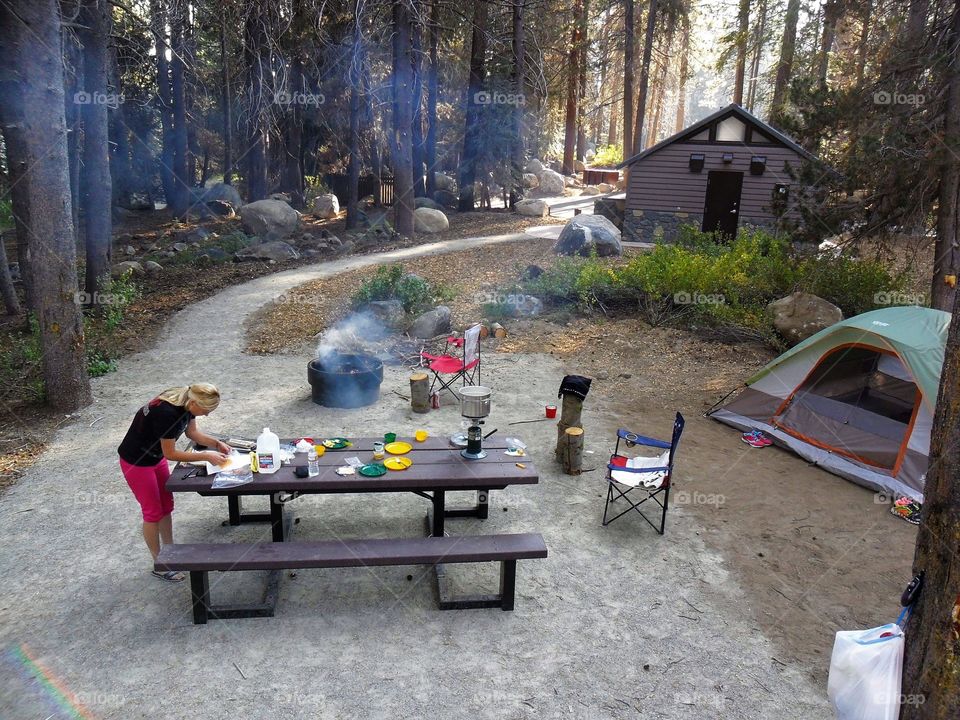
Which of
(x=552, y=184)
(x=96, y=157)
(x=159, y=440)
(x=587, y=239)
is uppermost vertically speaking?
(x=552, y=184)

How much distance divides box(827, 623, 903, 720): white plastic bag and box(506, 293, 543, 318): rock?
359 inches

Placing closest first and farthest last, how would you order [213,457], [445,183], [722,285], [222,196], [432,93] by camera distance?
[213,457]
[722,285]
[432,93]
[222,196]
[445,183]

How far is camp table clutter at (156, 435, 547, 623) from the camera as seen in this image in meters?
4.71

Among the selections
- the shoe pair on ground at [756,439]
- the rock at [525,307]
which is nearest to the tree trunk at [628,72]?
the rock at [525,307]

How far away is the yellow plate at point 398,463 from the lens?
5410 millimetres

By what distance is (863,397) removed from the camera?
24.8 feet

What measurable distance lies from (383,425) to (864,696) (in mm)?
5579

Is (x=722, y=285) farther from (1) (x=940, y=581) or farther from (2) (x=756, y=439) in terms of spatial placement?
(1) (x=940, y=581)

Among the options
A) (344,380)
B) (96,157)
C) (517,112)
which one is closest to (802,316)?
(344,380)

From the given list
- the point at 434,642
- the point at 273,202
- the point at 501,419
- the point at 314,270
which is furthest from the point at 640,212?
the point at 434,642

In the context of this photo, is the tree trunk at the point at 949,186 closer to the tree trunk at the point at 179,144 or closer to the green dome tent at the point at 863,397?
the green dome tent at the point at 863,397

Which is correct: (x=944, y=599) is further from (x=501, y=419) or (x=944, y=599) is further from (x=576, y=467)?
(x=501, y=419)

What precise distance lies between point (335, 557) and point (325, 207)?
22.1 m

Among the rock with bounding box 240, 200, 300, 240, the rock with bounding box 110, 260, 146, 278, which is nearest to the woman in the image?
the rock with bounding box 110, 260, 146, 278
